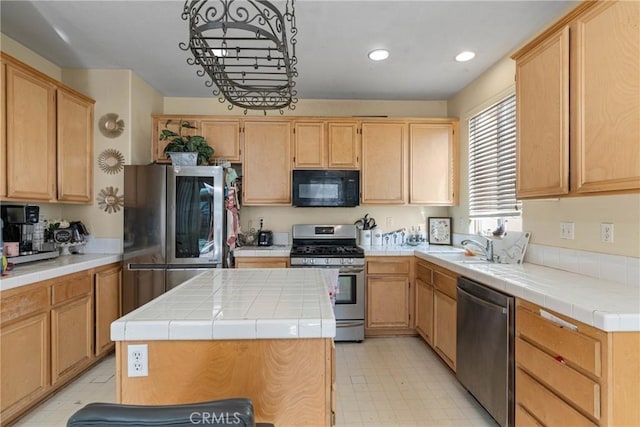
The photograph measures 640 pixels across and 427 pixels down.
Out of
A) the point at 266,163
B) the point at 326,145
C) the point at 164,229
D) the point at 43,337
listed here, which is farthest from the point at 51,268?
the point at 326,145

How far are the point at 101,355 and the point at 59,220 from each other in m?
1.33

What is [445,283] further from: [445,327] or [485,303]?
[485,303]

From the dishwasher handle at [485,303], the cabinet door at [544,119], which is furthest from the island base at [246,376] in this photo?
the cabinet door at [544,119]

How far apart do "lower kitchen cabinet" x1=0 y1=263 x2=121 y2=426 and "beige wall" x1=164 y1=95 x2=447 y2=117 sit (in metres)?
2.11

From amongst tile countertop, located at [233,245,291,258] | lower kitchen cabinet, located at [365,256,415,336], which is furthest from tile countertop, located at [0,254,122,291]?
lower kitchen cabinet, located at [365,256,415,336]

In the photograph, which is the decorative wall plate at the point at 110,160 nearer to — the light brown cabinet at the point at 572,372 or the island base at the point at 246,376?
the island base at the point at 246,376

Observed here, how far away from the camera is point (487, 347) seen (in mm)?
2004

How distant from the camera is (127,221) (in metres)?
3.03

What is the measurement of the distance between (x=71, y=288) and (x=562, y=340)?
3.08 meters

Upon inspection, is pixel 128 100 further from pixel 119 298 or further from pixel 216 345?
pixel 216 345

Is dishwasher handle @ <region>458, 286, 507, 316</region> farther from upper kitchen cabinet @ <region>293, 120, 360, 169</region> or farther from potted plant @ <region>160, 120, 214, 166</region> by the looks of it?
potted plant @ <region>160, 120, 214, 166</region>

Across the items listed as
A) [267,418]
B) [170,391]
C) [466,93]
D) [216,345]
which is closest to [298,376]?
[267,418]

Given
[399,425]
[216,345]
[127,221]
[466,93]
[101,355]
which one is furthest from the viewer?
[466,93]

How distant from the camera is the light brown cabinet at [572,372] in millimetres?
1232
